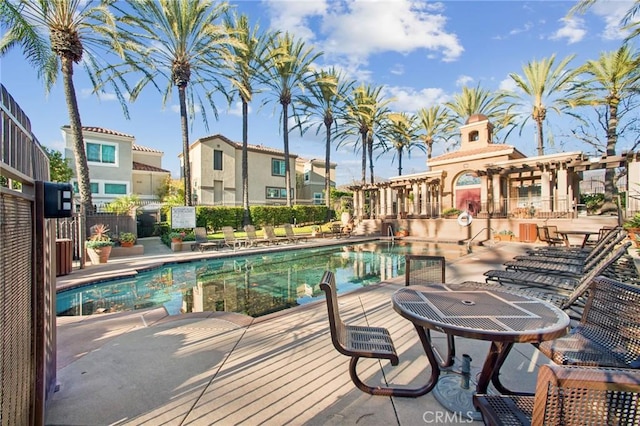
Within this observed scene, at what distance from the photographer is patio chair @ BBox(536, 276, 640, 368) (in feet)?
7.44

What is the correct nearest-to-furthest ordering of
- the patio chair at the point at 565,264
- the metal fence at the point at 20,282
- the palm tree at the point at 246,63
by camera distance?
the metal fence at the point at 20,282 → the patio chair at the point at 565,264 → the palm tree at the point at 246,63

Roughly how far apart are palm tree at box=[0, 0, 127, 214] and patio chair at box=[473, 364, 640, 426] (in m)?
13.4

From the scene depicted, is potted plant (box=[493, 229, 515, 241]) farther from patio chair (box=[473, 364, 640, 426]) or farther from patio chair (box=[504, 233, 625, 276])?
patio chair (box=[473, 364, 640, 426])

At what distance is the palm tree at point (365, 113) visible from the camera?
1032 inches

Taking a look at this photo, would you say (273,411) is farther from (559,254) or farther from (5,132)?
(559,254)

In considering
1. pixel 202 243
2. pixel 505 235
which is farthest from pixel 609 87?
pixel 202 243

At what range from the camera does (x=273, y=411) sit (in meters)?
2.41

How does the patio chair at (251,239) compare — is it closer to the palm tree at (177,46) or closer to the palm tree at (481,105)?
the palm tree at (177,46)

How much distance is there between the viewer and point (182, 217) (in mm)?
13719

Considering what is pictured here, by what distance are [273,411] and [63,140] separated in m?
26.3

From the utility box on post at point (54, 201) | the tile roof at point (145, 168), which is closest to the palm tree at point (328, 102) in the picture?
the tile roof at point (145, 168)

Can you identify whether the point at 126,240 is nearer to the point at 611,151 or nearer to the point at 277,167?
the point at 277,167

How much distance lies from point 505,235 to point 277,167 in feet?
70.9

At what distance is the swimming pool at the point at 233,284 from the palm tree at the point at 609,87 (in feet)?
64.7
